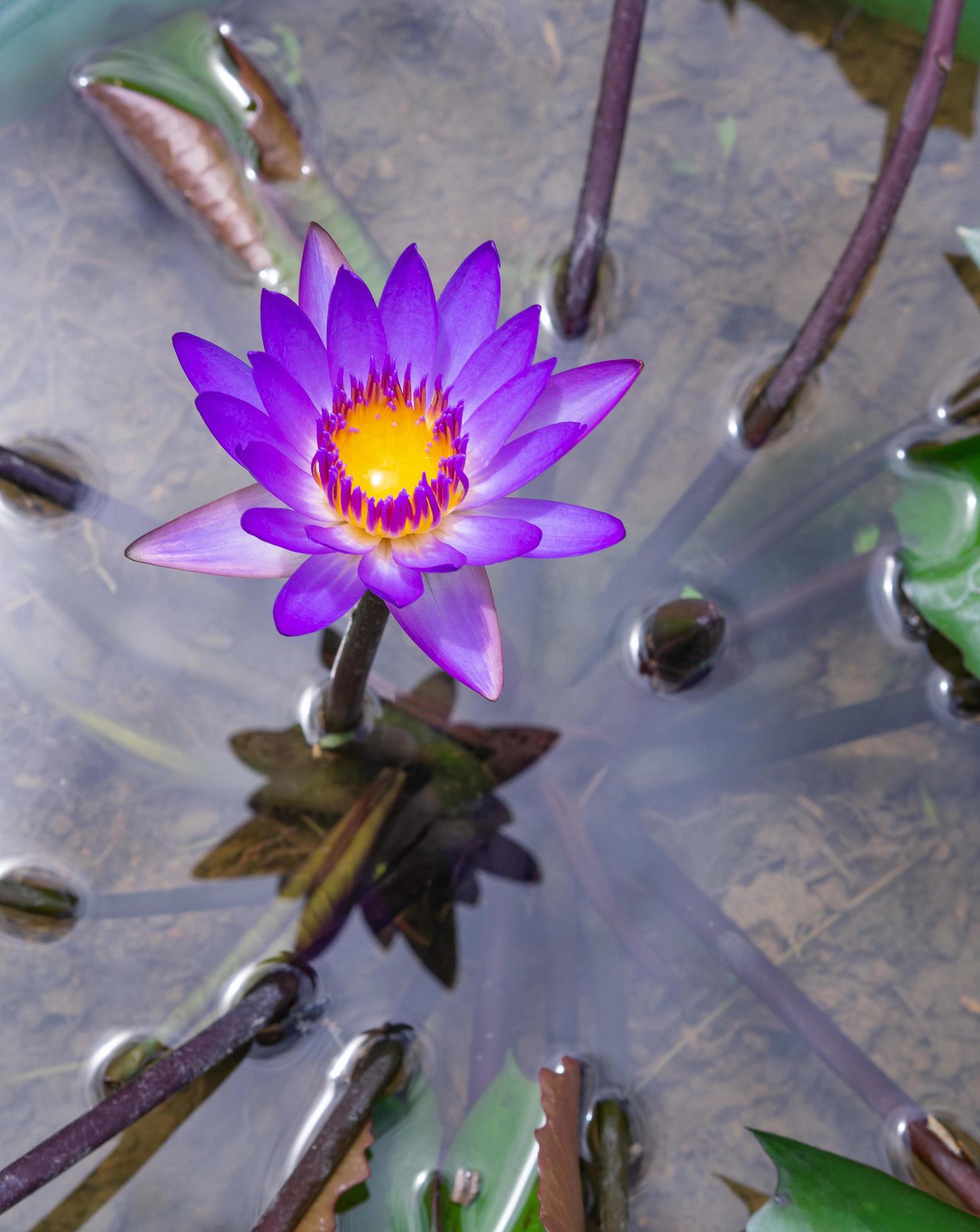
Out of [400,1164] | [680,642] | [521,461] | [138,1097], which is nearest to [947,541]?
[680,642]

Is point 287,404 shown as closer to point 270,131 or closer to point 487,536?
point 487,536

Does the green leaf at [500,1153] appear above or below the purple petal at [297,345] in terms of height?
below

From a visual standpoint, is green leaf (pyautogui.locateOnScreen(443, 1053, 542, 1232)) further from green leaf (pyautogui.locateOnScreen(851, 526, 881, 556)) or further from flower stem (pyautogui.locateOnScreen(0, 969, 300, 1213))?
green leaf (pyautogui.locateOnScreen(851, 526, 881, 556))

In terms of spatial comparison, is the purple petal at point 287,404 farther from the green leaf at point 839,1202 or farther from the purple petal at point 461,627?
the green leaf at point 839,1202

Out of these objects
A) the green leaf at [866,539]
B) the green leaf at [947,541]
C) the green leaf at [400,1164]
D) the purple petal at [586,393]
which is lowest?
the green leaf at [400,1164]

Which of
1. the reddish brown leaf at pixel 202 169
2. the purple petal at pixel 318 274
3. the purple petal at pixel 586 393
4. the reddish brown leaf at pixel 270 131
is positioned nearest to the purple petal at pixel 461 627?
the purple petal at pixel 586 393

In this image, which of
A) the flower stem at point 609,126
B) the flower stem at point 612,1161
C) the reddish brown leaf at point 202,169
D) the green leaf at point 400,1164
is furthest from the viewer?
the reddish brown leaf at point 202,169

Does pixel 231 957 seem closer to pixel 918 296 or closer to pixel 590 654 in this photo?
pixel 590 654
